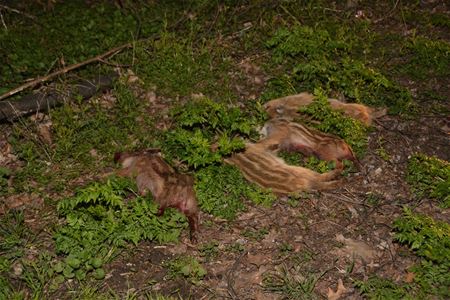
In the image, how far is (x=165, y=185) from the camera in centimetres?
516

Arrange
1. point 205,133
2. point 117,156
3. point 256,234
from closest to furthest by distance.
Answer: point 256,234, point 117,156, point 205,133

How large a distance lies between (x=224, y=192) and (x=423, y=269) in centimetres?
207

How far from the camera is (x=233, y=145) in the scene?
17.0 feet

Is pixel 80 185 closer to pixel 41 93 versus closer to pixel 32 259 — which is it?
pixel 32 259

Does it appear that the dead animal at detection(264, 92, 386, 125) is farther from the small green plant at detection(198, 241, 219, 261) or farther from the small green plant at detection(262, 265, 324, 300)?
the small green plant at detection(262, 265, 324, 300)

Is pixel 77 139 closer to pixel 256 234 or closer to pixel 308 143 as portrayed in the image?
pixel 256 234

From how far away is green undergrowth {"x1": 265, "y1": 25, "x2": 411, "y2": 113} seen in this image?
654 centimetres

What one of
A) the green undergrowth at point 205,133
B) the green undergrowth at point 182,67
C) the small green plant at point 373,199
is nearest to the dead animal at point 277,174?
the green undergrowth at point 205,133

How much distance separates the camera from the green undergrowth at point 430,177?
17.2ft

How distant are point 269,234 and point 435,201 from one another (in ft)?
6.09

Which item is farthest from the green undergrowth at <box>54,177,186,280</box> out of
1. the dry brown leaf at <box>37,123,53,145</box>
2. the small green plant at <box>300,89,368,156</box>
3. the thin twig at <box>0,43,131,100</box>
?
the small green plant at <box>300,89,368,156</box>

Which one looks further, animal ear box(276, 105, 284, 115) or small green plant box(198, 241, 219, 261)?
animal ear box(276, 105, 284, 115)

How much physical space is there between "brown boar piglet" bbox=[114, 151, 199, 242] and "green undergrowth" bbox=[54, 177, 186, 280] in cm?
9

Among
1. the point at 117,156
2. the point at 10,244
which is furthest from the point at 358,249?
the point at 10,244
